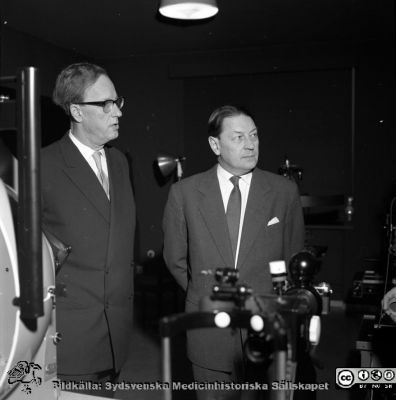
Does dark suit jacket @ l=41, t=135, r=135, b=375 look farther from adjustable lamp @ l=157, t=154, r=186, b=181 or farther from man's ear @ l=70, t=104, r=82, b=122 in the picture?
adjustable lamp @ l=157, t=154, r=186, b=181

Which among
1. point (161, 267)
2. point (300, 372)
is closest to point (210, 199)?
point (300, 372)

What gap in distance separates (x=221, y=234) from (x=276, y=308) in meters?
1.08

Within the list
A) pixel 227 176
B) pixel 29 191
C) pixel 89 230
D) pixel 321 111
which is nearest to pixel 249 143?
pixel 227 176

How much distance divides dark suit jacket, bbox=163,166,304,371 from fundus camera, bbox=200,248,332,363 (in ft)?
2.92

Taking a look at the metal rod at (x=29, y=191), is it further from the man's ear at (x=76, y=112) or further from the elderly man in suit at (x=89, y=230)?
the man's ear at (x=76, y=112)

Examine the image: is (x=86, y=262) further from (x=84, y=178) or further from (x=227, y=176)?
(x=227, y=176)

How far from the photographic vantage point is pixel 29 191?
100 centimetres

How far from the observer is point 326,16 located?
519 centimetres

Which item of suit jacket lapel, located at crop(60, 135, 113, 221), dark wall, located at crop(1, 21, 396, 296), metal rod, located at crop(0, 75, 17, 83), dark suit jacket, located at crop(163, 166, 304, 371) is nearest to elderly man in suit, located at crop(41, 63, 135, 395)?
suit jacket lapel, located at crop(60, 135, 113, 221)

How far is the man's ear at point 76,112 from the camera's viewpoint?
79.2 inches

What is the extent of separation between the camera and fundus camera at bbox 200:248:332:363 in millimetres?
1011

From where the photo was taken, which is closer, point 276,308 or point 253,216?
point 276,308

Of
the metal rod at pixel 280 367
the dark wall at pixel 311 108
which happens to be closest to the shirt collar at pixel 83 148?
the metal rod at pixel 280 367

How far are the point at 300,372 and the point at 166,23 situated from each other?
3980mm
